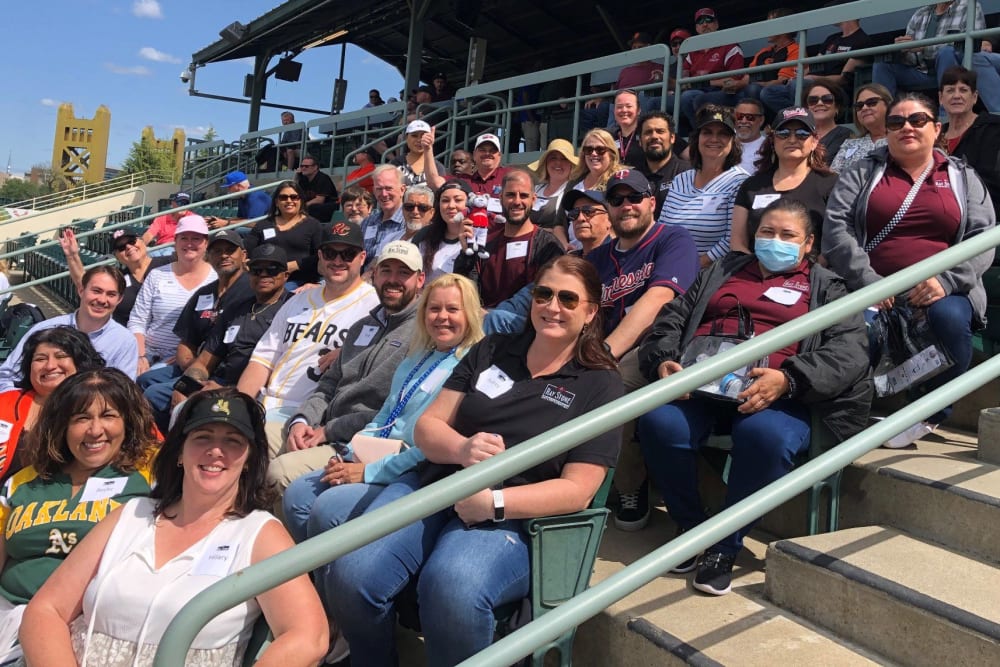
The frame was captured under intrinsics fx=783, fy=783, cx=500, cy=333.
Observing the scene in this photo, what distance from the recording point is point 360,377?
12.0ft

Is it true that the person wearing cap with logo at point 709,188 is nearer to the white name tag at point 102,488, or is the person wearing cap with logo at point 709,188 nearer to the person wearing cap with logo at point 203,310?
the person wearing cap with logo at point 203,310

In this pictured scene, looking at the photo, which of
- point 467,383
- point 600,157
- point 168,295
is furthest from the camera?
point 168,295

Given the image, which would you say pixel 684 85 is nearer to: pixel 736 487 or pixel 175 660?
pixel 736 487

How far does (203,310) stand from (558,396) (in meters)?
3.40

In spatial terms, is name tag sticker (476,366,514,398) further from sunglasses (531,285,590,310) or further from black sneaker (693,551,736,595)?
black sneaker (693,551,736,595)

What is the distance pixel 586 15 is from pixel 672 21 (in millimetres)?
1617

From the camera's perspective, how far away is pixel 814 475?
6.48 ft

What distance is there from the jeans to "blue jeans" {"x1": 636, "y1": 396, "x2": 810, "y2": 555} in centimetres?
280

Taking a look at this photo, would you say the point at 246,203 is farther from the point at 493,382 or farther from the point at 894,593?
the point at 894,593

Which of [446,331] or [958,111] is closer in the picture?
[446,331]

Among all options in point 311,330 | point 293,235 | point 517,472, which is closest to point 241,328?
point 311,330

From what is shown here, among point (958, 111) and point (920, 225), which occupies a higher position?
point (958, 111)

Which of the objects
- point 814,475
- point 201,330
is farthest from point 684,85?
point 814,475

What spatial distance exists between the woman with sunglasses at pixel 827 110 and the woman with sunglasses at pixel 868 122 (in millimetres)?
173
